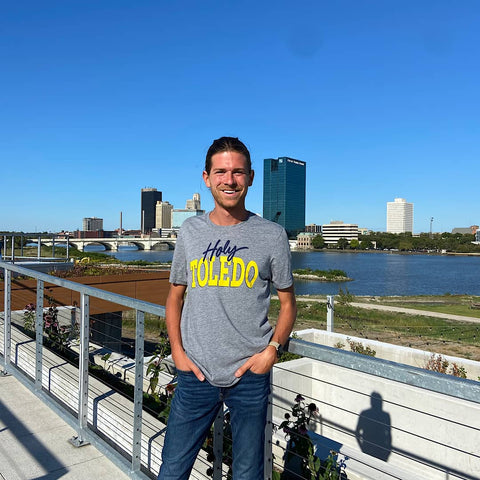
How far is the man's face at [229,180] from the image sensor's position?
1.84m

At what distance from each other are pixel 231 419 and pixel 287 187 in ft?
556

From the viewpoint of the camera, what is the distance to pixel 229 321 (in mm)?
1724

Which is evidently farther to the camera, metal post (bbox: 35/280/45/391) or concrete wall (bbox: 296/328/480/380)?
concrete wall (bbox: 296/328/480/380)

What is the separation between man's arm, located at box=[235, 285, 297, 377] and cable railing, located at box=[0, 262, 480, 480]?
0.15 m

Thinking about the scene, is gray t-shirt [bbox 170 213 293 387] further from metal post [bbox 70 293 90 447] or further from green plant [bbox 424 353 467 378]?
green plant [bbox 424 353 467 378]

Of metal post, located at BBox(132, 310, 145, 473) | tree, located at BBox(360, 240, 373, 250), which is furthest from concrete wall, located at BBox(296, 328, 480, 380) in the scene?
tree, located at BBox(360, 240, 373, 250)

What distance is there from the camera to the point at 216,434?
217 cm

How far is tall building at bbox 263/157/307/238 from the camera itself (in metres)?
164

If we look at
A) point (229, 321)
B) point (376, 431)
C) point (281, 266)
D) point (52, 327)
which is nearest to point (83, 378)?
point (229, 321)

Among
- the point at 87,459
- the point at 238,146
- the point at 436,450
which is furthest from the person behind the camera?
the point at 436,450

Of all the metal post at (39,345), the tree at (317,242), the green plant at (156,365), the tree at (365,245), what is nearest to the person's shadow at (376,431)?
the green plant at (156,365)

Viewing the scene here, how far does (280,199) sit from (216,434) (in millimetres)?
161267

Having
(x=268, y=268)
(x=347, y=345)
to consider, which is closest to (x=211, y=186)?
(x=268, y=268)

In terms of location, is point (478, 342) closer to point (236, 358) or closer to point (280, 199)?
point (236, 358)
